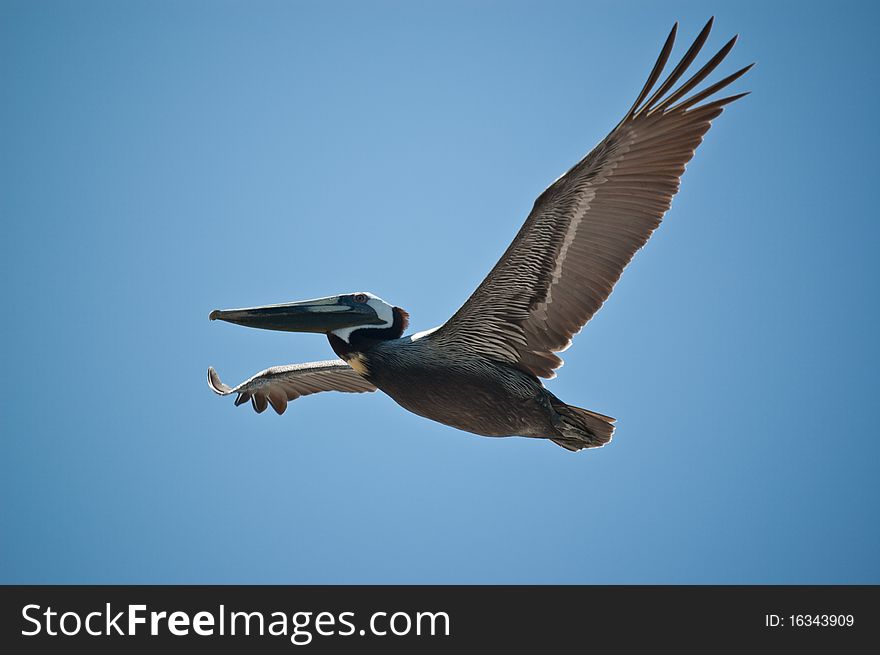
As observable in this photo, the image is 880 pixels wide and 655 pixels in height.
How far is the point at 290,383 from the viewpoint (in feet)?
36.2

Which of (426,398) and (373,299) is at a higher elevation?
(373,299)

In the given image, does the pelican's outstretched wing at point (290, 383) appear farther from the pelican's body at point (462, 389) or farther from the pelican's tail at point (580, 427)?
the pelican's tail at point (580, 427)

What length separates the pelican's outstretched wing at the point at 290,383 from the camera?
35.1 ft

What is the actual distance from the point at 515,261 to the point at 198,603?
4.90 meters

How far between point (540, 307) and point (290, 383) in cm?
317

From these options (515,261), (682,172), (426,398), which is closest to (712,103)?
(682,172)

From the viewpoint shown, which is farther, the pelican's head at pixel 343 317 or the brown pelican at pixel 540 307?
the pelican's head at pixel 343 317

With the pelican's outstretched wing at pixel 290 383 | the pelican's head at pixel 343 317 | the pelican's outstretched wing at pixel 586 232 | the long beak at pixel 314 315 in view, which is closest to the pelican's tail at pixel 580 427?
the pelican's outstretched wing at pixel 586 232

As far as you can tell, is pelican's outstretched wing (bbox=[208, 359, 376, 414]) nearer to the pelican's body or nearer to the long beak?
the long beak

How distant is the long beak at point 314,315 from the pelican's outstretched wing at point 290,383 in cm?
145

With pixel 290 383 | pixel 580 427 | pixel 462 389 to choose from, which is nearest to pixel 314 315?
pixel 462 389

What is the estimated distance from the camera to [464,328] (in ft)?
29.1

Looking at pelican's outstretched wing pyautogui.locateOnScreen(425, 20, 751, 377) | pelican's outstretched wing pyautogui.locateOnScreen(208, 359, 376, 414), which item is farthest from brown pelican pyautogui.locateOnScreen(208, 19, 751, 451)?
pelican's outstretched wing pyautogui.locateOnScreen(208, 359, 376, 414)

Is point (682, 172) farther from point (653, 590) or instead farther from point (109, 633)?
point (109, 633)
